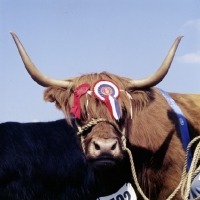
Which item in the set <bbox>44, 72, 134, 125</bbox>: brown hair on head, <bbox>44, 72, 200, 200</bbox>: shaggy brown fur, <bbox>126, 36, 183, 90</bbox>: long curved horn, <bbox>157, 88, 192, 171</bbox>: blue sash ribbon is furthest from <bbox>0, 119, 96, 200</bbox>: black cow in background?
<bbox>126, 36, 183, 90</bbox>: long curved horn

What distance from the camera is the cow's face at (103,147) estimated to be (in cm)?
439

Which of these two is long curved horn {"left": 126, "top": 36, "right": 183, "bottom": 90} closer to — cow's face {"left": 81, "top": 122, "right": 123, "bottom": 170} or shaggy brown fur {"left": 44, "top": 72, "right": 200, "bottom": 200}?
shaggy brown fur {"left": 44, "top": 72, "right": 200, "bottom": 200}

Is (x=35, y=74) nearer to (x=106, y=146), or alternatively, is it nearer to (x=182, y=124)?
(x=106, y=146)

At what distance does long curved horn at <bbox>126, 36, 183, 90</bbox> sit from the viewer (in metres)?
4.84

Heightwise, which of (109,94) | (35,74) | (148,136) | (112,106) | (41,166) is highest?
(35,74)

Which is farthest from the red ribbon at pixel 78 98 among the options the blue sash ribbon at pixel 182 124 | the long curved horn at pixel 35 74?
the blue sash ribbon at pixel 182 124

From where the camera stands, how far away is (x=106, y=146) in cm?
438

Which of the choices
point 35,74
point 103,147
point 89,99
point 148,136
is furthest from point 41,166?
point 103,147

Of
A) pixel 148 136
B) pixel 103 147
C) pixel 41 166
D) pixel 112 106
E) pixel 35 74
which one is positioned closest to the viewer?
pixel 103 147

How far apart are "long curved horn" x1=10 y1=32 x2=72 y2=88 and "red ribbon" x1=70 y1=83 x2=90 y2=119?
0.73ft

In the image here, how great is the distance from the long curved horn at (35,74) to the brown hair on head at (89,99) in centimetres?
5

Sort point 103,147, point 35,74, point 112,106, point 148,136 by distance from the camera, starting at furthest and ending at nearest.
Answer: point 148,136 → point 35,74 → point 112,106 → point 103,147

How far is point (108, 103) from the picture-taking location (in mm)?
4691

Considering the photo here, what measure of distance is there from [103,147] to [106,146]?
0.09 ft
